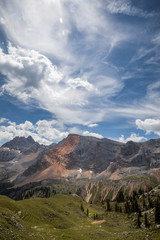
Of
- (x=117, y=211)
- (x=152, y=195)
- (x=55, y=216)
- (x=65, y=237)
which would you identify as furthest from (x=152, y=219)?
(x=117, y=211)

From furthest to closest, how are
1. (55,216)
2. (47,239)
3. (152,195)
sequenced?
(152,195), (55,216), (47,239)

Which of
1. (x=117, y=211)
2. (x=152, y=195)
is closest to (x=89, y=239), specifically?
(x=152, y=195)

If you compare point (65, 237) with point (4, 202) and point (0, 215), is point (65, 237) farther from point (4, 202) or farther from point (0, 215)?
point (4, 202)

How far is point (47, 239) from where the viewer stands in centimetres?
4684

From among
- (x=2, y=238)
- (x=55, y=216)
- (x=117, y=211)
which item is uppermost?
(x=2, y=238)

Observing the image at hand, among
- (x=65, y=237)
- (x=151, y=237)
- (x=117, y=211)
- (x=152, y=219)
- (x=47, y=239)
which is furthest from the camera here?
(x=117, y=211)

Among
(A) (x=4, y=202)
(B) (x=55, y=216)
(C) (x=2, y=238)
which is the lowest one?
(B) (x=55, y=216)

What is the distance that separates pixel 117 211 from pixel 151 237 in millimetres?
110418

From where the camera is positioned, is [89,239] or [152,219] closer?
[89,239]

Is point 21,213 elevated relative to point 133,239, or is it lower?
lower

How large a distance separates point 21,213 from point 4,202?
9.68 m

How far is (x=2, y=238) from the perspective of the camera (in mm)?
28625

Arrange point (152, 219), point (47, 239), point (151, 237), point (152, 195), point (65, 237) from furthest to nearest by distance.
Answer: point (152, 195) < point (152, 219) < point (65, 237) < point (47, 239) < point (151, 237)

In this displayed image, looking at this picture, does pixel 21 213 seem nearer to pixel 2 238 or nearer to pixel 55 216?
pixel 55 216
